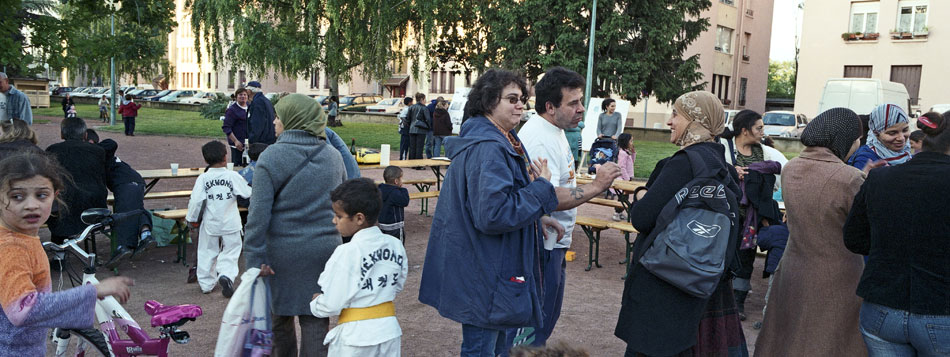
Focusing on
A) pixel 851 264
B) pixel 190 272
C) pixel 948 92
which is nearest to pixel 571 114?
pixel 851 264

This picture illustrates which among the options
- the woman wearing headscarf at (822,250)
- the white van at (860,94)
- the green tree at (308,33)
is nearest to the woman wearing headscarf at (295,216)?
the woman wearing headscarf at (822,250)

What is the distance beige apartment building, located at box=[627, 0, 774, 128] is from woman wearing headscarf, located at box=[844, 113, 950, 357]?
35.9 meters

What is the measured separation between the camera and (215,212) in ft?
21.9

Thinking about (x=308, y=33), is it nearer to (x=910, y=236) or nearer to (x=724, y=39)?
(x=724, y=39)

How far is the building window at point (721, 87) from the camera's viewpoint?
43000 mm

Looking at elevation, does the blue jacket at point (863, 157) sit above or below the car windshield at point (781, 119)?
below

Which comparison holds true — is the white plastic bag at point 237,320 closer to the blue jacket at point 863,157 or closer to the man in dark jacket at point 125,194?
→ the man in dark jacket at point 125,194

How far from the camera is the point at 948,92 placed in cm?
3189

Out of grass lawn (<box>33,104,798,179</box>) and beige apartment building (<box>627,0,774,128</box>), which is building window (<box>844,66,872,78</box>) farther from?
grass lawn (<box>33,104,798,179</box>)

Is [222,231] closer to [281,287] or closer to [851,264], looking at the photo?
[281,287]

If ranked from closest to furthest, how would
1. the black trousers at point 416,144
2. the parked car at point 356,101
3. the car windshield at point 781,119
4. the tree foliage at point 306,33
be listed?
the black trousers at point 416,144 < the tree foliage at point 306,33 < the car windshield at point 781,119 < the parked car at point 356,101

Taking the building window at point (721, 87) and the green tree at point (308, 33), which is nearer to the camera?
the green tree at point (308, 33)

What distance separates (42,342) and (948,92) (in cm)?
3736

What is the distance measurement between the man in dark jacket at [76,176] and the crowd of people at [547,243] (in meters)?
3.63
